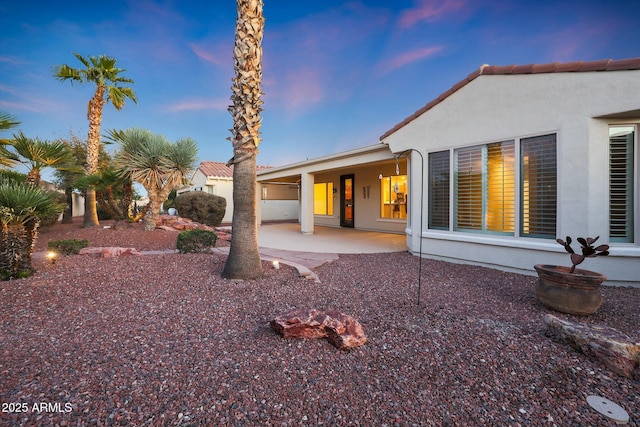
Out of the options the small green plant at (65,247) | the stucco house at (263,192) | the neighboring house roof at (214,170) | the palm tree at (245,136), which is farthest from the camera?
the neighboring house roof at (214,170)

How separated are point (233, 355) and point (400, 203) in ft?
35.1

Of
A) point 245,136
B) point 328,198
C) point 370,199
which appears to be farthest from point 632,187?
point 328,198

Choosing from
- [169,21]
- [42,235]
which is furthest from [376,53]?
[42,235]

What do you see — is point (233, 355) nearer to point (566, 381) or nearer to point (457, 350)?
Result: point (457, 350)

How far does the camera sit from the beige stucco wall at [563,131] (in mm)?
4773

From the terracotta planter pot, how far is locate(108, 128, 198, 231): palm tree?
10220mm

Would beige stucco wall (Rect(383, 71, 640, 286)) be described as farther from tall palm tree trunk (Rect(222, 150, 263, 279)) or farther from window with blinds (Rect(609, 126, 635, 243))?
tall palm tree trunk (Rect(222, 150, 263, 279))

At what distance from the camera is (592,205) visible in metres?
4.86

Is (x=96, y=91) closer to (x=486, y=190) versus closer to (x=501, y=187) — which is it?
(x=486, y=190)

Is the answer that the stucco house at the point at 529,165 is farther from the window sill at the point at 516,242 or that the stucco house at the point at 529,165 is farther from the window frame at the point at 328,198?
the window frame at the point at 328,198

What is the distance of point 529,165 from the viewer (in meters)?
5.56

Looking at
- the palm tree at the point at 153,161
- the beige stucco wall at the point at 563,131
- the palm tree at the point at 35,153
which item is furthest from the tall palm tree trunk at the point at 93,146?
the beige stucco wall at the point at 563,131

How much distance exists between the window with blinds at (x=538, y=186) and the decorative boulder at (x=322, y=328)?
4.71 meters

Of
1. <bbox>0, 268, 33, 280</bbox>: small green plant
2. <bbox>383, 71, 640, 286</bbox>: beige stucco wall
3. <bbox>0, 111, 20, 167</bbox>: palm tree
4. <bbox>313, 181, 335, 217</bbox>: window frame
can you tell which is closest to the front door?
<bbox>313, 181, 335, 217</bbox>: window frame
